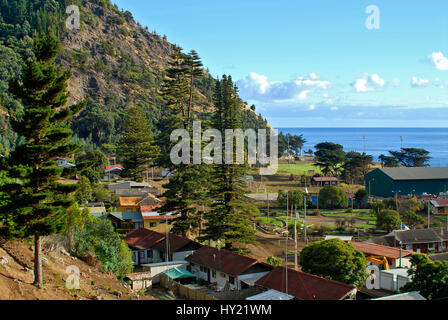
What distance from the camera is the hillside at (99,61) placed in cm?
9194

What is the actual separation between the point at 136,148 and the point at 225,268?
95.7 feet

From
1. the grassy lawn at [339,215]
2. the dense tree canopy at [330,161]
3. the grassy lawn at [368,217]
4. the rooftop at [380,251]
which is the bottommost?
the grassy lawn at [368,217]

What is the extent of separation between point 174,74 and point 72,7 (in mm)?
107807

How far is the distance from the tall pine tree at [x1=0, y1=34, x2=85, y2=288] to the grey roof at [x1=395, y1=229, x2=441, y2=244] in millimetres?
26565

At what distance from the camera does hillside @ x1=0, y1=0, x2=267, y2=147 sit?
302 ft

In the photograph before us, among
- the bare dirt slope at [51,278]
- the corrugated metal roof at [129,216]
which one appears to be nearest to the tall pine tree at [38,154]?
the bare dirt slope at [51,278]

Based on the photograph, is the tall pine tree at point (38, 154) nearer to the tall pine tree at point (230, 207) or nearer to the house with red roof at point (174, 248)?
the house with red roof at point (174, 248)

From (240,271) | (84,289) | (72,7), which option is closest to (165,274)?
(240,271)

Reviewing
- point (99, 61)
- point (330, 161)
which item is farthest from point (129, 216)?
point (99, 61)

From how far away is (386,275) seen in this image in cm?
2269

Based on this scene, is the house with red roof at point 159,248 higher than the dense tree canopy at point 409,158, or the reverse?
the dense tree canopy at point 409,158

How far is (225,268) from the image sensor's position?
883 inches

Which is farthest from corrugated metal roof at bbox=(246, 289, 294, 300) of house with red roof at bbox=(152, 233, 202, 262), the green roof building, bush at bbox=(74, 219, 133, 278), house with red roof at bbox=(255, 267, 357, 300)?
the green roof building
